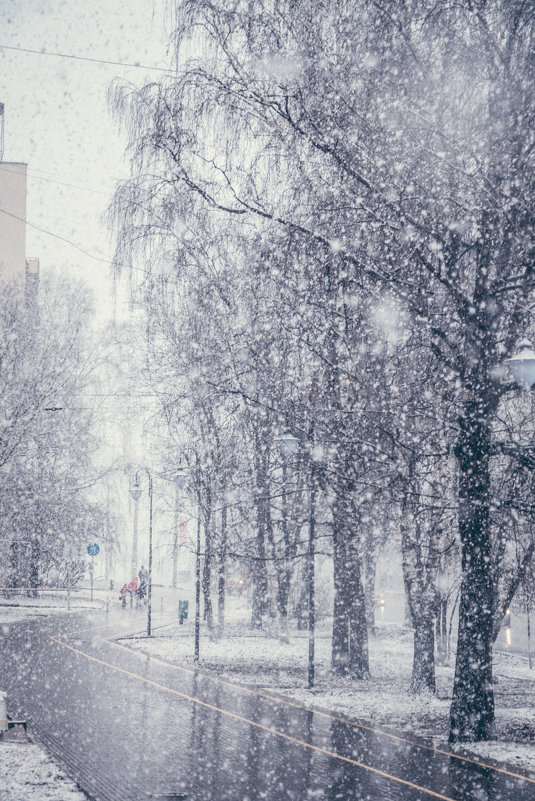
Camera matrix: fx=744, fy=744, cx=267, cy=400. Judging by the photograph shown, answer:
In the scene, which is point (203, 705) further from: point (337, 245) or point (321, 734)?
point (337, 245)

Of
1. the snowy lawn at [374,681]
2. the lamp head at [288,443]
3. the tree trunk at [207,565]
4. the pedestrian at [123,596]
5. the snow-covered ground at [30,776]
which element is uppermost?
the lamp head at [288,443]

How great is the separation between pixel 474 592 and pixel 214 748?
4.36 metres

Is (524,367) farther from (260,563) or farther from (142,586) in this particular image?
(142,586)

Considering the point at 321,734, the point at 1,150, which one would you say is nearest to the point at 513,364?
the point at 321,734

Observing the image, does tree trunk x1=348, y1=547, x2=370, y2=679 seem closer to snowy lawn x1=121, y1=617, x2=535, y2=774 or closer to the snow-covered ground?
snowy lawn x1=121, y1=617, x2=535, y2=774

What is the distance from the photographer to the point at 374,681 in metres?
16.8

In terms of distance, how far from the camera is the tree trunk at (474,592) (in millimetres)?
9992

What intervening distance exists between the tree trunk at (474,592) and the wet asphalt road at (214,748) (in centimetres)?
71

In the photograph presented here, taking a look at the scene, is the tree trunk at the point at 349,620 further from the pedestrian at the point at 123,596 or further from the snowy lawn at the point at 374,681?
the pedestrian at the point at 123,596

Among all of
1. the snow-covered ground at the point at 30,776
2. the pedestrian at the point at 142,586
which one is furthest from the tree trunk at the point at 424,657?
the pedestrian at the point at 142,586

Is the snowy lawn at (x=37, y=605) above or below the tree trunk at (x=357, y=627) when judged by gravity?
below

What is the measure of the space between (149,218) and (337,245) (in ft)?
9.12

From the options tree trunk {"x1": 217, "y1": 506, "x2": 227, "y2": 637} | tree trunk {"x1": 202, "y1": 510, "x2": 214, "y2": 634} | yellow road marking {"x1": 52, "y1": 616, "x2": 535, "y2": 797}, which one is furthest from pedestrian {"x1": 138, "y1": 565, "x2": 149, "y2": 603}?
yellow road marking {"x1": 52, "y1": 616, "x2": 535, "y2": 797}

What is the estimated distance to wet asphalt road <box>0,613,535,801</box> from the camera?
873 cm
